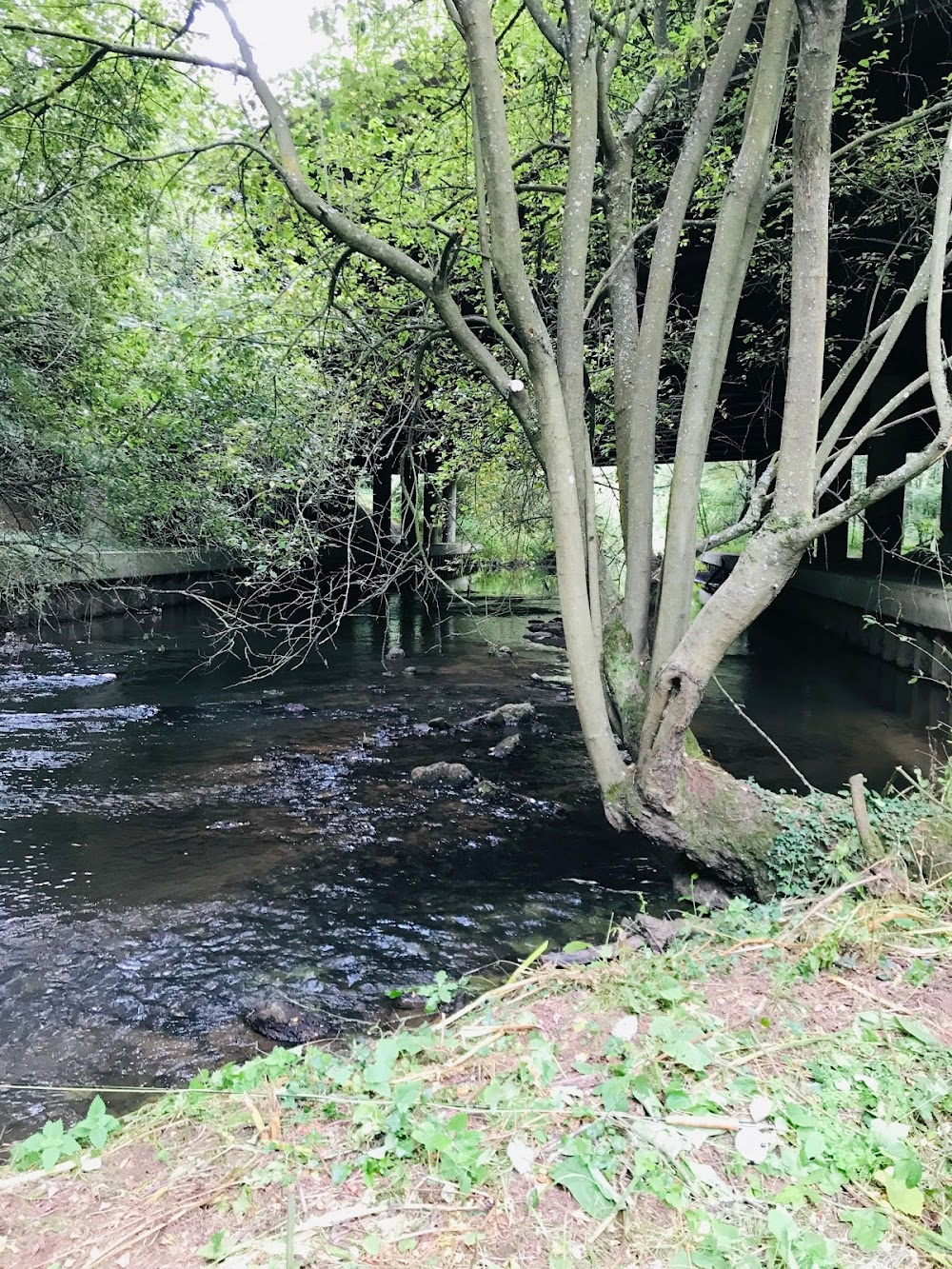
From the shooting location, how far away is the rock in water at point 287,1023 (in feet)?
13.9

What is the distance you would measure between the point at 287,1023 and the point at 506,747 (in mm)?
5706

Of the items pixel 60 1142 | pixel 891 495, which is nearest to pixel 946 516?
pixel 891 495

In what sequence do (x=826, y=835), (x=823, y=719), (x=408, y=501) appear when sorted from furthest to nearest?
(x=823, y=719) → (x=408, y=501) → (x=826, y=835)

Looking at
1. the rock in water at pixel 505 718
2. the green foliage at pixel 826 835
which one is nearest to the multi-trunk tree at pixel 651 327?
the green foliage at pixel 826 835

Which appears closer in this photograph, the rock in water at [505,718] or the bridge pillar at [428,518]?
the bridge pillar at [428,518]

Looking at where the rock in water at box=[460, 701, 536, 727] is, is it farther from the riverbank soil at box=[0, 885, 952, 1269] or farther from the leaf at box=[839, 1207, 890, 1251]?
the leaf at box=[839, 1207, 890, 1251]

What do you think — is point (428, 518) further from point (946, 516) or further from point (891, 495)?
point (891, 495)

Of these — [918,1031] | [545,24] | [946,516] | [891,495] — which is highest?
[545,24]

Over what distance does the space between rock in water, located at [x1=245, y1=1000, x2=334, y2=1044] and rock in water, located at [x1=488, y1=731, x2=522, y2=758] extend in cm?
534

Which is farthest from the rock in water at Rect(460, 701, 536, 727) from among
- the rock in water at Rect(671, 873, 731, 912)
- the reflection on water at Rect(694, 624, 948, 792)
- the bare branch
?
the bare branch

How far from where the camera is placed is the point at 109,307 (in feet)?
31.6

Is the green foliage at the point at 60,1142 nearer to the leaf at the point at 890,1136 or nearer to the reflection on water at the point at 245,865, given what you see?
the reflection on water at the point at 245,865

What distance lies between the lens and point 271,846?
6.89 meters

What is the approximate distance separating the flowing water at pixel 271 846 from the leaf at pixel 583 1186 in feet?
9.12
